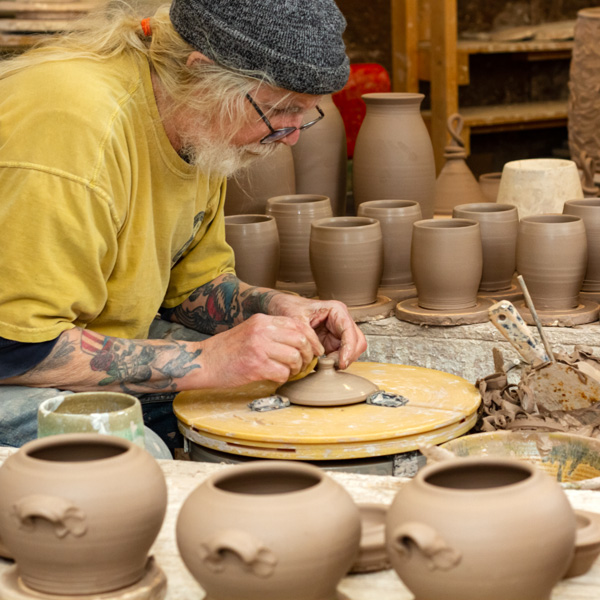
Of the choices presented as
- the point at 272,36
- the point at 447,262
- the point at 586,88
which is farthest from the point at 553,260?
the point at 586,88

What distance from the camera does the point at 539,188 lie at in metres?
3.05

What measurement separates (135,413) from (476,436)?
2.32 feet

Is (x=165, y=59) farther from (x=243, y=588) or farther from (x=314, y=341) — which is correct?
(x=243, y=588)

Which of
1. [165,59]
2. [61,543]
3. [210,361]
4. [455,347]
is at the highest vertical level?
[165,59]

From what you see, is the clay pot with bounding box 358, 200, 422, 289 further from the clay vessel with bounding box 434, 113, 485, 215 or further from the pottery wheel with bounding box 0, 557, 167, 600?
the pottery wheel with bounding box 0, 557, 167, 600

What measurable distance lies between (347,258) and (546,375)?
2.29 ft

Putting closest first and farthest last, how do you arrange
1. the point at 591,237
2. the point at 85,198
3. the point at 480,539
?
the point at 480,539 < the point at 85,198 < the point at 591,237

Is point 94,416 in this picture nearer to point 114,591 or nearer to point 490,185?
point 114,591

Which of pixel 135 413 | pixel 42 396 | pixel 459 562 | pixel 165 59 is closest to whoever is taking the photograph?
pixel 459 562

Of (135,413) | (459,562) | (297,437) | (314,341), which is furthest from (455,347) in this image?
(459,562)

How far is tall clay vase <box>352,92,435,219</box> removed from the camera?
123 inches

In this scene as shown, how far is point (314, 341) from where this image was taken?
2.01 m

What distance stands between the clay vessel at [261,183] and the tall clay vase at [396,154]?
26 centimetres

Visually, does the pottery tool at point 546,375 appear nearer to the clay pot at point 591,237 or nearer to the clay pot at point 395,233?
the clay pot at point 591,237
